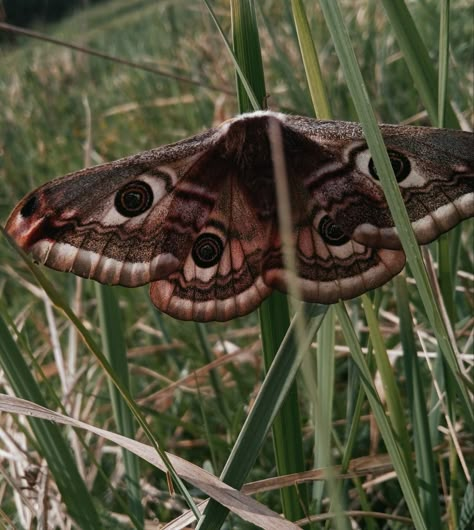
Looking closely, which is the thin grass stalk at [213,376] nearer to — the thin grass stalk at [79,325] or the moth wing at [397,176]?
the moth wing at [397,176]

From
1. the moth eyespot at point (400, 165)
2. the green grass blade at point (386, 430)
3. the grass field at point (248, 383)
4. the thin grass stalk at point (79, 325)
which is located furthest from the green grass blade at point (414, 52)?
the thin grass stalk at point (79, 325)

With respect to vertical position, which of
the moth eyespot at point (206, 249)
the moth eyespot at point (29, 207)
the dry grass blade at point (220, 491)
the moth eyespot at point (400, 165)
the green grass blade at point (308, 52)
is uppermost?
the green grass blade at point (308, 52)

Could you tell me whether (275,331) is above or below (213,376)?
above

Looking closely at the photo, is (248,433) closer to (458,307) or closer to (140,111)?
(458,307)

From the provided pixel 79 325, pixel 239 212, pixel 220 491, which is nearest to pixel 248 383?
pixel 239 212

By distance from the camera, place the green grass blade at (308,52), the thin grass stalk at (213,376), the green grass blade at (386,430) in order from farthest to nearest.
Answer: the thin grass stalk at (213,376) → the green grass blade at (308,52) → the green grass blade at (386,430)

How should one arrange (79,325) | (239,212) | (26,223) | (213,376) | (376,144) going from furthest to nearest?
(213,376) < (239,212) < (26,223) < (79,325) < (376,144)

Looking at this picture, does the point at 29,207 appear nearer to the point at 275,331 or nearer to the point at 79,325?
the point at 79,325
